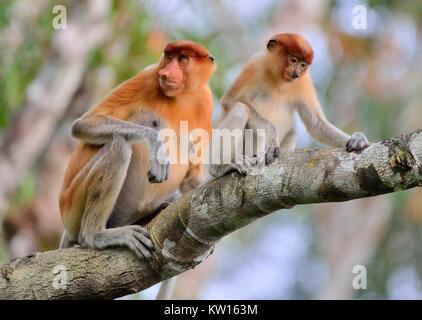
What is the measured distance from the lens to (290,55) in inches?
189

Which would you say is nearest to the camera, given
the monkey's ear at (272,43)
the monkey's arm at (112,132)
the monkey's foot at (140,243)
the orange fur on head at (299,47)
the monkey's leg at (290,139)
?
the monkey's foot at (140,243)

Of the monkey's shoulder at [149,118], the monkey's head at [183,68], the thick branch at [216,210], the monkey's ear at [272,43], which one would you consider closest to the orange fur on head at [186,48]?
the monkey's head at [183,68]

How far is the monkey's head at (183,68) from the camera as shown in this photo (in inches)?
177

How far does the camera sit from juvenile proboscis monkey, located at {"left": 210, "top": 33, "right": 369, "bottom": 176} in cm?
475

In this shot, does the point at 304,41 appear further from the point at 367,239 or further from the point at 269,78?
the point at 367,239

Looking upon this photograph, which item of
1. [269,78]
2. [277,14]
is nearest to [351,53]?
[277,14]

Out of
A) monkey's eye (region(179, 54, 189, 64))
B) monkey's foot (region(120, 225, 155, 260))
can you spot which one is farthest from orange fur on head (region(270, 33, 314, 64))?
monkey's foot (region(120, 225, 155, 260))

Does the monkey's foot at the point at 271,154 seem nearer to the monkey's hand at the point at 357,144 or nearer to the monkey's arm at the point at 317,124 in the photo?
the monkey's hand at the point at 357,144

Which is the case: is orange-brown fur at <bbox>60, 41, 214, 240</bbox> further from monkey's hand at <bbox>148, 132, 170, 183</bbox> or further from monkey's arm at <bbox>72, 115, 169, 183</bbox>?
monkey's hand at <bbox>148, 132, 170, 183</bbox>

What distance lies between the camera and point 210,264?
41.3ft

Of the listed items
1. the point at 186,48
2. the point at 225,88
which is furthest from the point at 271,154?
the point at 225,88

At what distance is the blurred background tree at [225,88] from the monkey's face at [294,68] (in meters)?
1.94

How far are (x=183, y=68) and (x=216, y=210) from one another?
1.19 meters

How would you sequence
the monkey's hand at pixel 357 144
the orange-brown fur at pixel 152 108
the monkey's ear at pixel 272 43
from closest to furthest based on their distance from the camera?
the monkey's hand at pixel 357 144 → the orange-brown fur at pixel 152 108 → the monkey's ear at pixel 272 43
